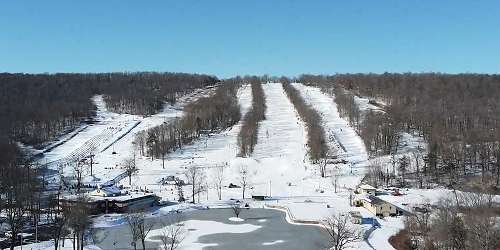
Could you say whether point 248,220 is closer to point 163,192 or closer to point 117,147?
point 163,192

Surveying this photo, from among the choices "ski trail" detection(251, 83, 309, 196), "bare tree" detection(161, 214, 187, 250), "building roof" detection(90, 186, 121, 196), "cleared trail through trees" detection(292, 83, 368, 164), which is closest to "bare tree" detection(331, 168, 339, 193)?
"ski trail" detection(251, 83, 309, 196)

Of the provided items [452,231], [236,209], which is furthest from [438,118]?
[452,231]

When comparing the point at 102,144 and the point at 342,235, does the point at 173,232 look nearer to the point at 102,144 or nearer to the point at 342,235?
the point at 342,235

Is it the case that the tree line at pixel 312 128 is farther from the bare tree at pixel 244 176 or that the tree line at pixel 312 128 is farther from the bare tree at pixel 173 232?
the bare tree at pixel 173 232

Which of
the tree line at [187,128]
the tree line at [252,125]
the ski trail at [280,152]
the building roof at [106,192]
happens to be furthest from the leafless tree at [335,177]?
the tree line at [187,128]

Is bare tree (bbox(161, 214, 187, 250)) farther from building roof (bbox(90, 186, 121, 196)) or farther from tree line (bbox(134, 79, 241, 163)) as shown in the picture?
tree line (bbox(134, 79, 241, 163))

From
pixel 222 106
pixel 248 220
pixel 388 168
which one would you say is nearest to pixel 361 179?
pixel 388 168
